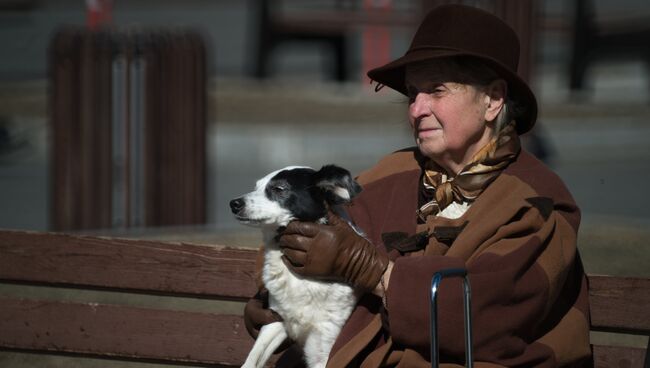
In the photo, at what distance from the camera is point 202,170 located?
9.45m

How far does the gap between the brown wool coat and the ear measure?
165mm

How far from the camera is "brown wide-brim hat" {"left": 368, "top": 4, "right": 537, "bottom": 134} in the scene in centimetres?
388

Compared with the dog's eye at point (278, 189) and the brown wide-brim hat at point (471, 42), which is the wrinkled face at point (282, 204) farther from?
the brown wide-brim hat at point (471, 42)

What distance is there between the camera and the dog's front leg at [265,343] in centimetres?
413

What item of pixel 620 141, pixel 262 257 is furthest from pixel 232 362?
pixel 620 141

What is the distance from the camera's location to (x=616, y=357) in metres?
4.23

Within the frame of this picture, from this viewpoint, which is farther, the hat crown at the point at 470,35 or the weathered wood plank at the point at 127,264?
the weathered wood plank at the point at 127,264

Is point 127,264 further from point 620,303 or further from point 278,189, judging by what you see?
point 620,303

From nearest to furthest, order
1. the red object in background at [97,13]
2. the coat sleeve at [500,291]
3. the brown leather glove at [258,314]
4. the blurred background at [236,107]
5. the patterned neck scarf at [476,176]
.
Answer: the coat sleeve at [500,291] → the patterned neck scarf at [476,176] → the brown leather glove at [258,314] → the blurred background at [236,107] → the red object in background at [97,13]

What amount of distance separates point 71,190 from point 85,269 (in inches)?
175

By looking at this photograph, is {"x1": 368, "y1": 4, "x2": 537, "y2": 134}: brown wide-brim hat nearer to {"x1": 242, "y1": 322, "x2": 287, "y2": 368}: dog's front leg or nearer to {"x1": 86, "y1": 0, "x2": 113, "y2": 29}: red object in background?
{"x1": 242, "y1": 322, "x2": 287, "y2": 368}: dog's front leg

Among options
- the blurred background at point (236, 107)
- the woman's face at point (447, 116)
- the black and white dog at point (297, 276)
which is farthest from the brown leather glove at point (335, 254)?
the blurred background at point (236, 107)

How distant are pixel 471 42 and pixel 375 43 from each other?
15.0 m

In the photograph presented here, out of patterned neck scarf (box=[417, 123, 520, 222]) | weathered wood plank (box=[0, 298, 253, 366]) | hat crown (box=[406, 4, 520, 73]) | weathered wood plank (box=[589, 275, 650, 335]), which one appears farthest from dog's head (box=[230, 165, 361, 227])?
weathered wood plank (box=[589, 275, 650, 335])
